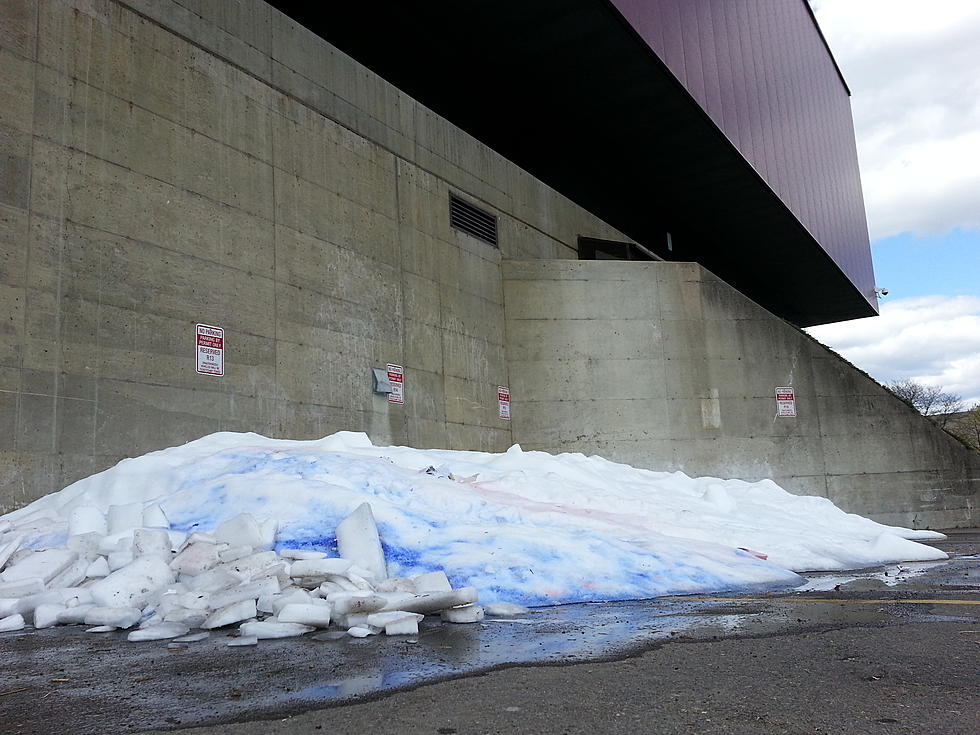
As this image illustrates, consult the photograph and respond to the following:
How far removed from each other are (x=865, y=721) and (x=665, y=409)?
517 inches

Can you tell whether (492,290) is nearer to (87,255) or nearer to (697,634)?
(87,255)

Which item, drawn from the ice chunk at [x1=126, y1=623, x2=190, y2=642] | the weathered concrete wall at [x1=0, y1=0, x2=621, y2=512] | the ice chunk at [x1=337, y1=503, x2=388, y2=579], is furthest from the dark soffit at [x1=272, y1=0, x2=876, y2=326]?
the ice chunk at [x1=126, y1=623, x2=190, y2=642]

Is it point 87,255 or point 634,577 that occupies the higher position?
point 87,255

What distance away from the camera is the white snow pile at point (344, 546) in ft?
15.4

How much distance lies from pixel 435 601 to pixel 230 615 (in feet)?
3.67

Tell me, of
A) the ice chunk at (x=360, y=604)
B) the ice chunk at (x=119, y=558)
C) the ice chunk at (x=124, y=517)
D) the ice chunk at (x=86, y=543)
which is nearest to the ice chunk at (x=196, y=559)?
the ice chunk at (x=119, y=558)

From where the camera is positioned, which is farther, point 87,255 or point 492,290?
point 492,290

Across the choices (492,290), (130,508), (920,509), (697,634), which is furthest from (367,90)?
(920,509)

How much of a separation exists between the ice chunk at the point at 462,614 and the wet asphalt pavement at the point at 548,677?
0.11 metres

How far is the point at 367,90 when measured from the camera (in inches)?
504

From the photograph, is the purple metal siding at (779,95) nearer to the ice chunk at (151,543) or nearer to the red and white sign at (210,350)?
the red and white sign at (210,350)

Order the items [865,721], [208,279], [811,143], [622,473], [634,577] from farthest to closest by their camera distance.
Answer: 1. [811,143]
2. [622,473]
3. [208,279]
4. [634,577]
5. [865,721]

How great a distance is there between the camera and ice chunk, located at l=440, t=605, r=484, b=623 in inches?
180

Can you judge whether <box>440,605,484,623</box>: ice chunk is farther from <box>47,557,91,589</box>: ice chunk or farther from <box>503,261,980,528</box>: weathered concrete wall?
<box>503,261,980,528</box>: weathered concrete wall
